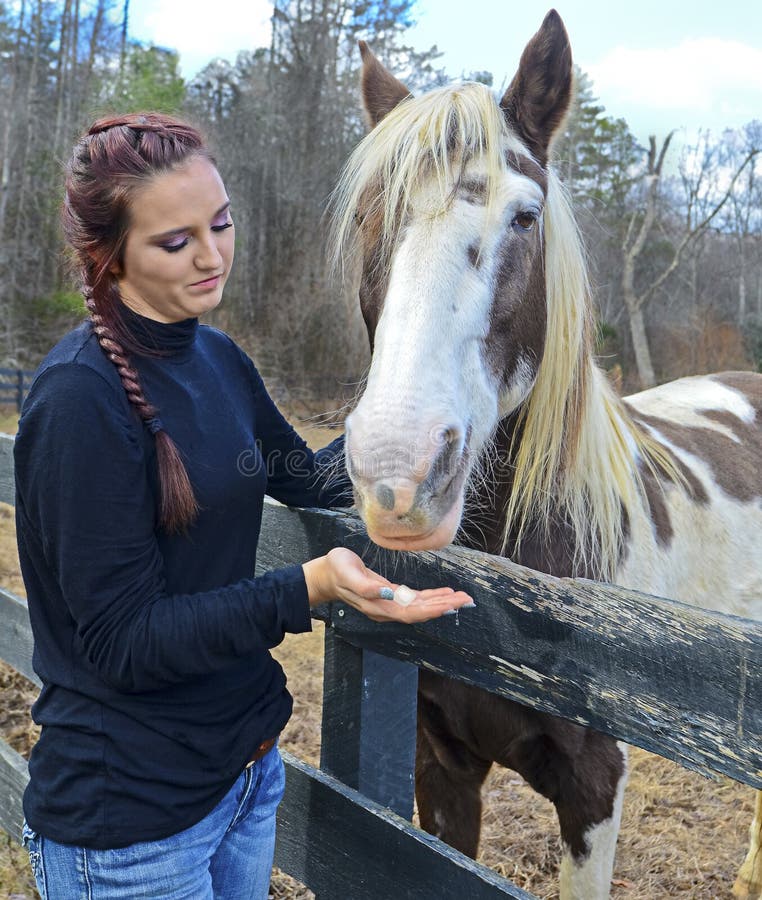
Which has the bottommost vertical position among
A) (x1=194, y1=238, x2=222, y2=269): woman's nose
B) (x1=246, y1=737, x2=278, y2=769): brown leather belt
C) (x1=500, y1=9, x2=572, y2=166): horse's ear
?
(x1=246, y1=737, x2=278, y2=769): brown leather belt

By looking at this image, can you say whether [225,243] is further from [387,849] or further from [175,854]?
[387,849]

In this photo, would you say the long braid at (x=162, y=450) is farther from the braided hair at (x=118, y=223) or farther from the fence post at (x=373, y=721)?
the fence post at (x=373, y=721)

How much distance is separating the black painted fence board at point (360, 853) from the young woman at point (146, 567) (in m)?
0.21

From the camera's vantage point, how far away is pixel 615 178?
113ft

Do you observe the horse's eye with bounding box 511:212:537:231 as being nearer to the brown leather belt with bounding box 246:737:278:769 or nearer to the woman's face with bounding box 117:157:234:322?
the woman's face with bounding box 117:157:234:322

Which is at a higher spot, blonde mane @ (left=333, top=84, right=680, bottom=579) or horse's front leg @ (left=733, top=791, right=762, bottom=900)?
blonde mane @ (left=333, top=84, right=680, bottom=579)

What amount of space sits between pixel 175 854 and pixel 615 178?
36864 mm

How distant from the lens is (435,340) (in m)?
1.53

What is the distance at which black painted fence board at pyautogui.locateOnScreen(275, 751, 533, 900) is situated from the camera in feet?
4.77

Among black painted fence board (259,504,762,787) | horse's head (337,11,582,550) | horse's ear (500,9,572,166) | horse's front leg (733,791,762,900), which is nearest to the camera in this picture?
black painted fence board (259,504,762,787)

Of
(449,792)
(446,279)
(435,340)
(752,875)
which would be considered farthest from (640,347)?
(435,340)

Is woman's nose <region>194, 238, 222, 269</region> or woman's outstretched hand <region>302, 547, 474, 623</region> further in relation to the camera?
woman's nose <region>194, 238, 222, 269</region>

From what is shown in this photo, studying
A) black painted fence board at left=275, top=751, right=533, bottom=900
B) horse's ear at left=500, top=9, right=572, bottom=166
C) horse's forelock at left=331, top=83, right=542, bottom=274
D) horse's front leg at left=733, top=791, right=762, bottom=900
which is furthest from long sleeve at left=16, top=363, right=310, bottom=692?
horse's front leg at left=733, top=791, right=762, bottom=900

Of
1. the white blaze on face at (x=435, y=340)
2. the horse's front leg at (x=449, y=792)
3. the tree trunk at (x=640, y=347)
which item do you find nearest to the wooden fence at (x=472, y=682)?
the white blaze on face at (x=435, y=340)
